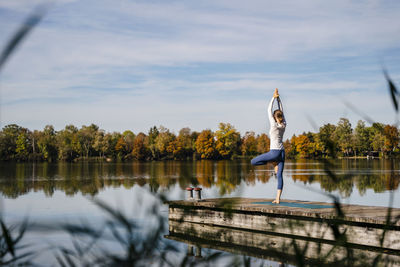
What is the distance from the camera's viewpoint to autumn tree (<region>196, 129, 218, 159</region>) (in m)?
110

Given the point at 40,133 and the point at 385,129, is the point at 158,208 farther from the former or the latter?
the point at 40,133

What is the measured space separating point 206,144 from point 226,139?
5339mm

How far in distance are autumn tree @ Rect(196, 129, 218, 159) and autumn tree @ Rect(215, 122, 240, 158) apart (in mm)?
1292

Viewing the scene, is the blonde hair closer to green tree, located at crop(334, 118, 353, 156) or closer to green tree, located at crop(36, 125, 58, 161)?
green tree, located at crop(334, 118, 353, 156)

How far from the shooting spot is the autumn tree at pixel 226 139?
111375 millimetres

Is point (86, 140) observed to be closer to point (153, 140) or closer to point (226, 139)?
point (153, 140)

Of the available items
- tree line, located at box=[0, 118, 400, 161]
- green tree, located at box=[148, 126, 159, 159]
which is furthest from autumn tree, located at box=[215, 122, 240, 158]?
green tree, located at box=[148, 126, 159, 159]

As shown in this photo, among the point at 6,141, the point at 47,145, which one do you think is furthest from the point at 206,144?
the point at 6,141

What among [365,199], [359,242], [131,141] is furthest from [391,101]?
[131,141]

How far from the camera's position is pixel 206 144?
110500 mm

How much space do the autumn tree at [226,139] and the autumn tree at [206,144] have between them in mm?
1292

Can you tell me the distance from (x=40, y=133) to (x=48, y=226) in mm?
111389


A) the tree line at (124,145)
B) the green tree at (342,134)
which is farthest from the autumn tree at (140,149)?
the green tree at (342,134)

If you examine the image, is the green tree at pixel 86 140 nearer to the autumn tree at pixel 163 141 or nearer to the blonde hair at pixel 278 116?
the autumn tree at pixel 163 141
